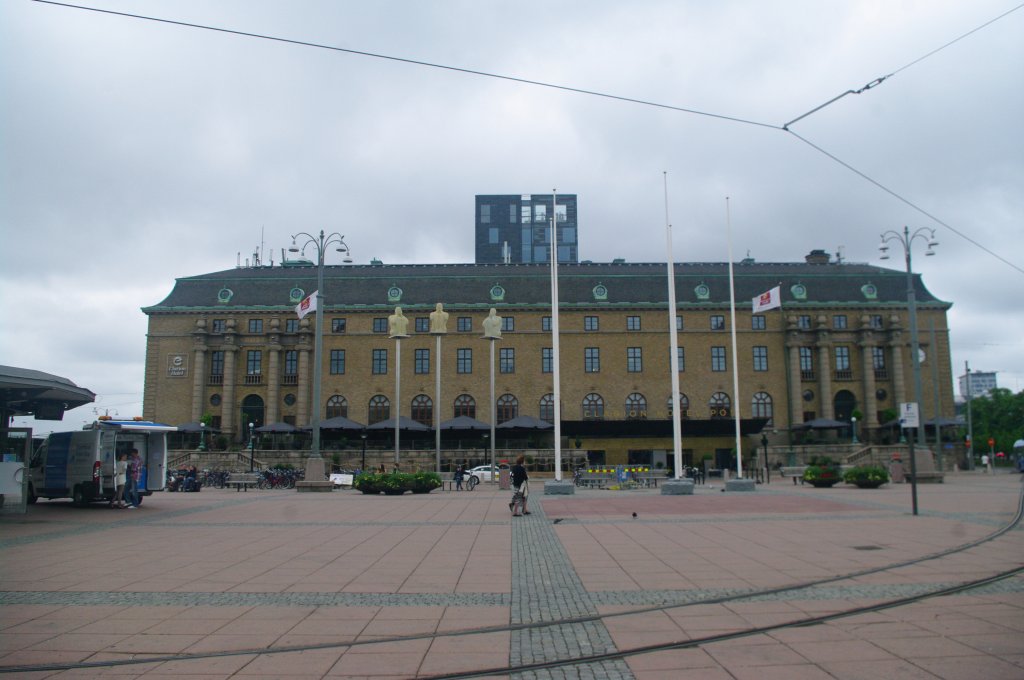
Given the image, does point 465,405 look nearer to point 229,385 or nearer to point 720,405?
point 229,385

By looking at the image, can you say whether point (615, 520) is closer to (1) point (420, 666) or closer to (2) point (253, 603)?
(2) point (253, 603)

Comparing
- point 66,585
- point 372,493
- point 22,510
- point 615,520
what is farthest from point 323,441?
point 66,585

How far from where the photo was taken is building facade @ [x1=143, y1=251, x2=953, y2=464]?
64.9 meters

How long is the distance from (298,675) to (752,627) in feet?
15.7

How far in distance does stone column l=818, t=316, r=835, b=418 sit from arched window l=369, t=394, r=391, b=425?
3606cm

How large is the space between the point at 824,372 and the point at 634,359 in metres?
15.8

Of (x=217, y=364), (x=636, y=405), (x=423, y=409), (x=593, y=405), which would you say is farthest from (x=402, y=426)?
(x=217, y=364)

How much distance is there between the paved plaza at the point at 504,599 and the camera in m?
7.26

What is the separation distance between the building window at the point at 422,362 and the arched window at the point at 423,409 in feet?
6.68

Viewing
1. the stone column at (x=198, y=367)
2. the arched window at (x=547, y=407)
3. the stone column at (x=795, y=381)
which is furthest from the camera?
the arched window at (x=547, y=407)

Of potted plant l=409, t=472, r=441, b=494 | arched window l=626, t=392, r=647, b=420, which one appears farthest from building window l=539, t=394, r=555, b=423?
potted plant l=409, t=472, r=441, b=494

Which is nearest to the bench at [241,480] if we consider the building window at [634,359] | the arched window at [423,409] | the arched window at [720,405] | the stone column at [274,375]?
the arched window at [423,409]

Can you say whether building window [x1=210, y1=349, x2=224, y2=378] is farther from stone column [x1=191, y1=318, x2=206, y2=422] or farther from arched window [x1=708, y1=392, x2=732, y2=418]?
arched window [x1=708, y1=392, x2=732, y2=418]

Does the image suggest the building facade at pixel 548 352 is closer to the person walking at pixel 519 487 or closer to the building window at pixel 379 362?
the building window at pixel 379 362
